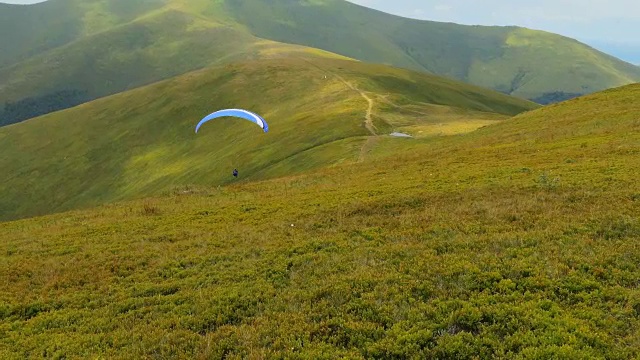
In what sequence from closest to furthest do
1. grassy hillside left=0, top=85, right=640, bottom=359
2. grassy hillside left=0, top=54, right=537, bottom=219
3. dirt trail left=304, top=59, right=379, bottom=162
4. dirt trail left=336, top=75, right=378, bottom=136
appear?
grassy hillside left=0, top=85, right=640, bottom=359 → dirt trail left=304, top=59, right=379, bottom=162 → dirt trail left=336, top=75, right=378, bottom=136 → grassy hillside left=0, top=54, right=537, bottom=219

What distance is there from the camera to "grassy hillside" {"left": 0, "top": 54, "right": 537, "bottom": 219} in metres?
71.2

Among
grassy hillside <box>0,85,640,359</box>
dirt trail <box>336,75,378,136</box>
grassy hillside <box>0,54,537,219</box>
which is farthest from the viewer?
grassy hillside <box>0,54,537,219</box>

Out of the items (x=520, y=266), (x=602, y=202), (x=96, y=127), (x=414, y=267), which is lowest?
(x=96, y=127)

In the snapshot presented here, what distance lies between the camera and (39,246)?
26.2m

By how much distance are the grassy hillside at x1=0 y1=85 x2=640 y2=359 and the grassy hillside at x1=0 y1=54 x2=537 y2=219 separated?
92.3ft

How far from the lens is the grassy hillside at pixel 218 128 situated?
71.2 m

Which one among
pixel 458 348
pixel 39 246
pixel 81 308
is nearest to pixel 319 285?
pixel 458 348

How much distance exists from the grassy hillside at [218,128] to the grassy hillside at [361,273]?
28.1 meters

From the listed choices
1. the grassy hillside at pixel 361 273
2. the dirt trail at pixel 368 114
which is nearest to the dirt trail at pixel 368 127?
the dirt trail at pixel 368 114

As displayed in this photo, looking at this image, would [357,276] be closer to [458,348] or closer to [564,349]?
[458,348]

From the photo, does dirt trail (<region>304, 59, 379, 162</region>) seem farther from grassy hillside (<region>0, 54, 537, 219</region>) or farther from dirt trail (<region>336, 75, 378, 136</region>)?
grassy hillside (<region>0, 54, 537, 219</region>)

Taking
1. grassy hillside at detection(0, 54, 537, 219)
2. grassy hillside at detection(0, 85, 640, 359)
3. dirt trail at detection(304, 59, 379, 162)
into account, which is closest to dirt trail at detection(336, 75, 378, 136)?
dirt trail at detection(304, 59, 379, 162)

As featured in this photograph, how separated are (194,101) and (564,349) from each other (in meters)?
129

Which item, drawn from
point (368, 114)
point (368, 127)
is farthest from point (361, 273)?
point (368, 114)
